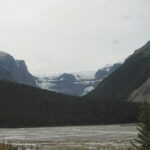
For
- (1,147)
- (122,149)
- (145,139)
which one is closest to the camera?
(1,147)

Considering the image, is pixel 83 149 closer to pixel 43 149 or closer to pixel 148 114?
pixel 43 149

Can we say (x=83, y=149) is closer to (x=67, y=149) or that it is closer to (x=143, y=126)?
(x=67, y=149)

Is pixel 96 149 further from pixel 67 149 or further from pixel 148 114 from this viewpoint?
pixel 148 114

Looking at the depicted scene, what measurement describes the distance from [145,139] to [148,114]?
5.12ft

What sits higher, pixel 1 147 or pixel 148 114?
pixel 148 114

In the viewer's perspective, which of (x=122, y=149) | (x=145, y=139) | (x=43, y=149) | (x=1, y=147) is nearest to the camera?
(x=1, y=147)

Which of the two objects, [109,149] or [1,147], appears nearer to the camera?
[1,147]

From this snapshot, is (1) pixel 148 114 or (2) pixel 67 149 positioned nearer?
(1) pixel 148 114

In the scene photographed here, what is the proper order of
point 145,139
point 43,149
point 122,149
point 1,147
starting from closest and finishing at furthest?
point 1,147 → point 145,139 → point 122,149 → point 43,149

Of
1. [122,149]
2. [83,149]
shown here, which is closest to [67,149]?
[83,149]

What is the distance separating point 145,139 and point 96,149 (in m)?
58.7

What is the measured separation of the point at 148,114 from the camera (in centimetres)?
2806

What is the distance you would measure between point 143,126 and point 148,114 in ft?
3.38

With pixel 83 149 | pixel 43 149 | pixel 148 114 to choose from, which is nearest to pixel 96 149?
pixel 83 149
